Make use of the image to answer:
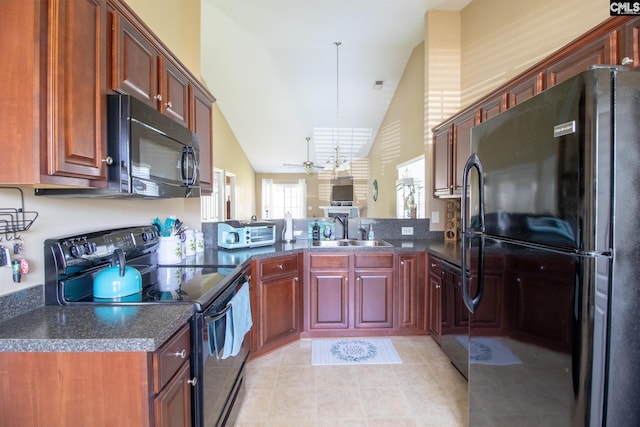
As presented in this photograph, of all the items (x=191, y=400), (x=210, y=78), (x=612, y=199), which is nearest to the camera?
(x=612, y=199)

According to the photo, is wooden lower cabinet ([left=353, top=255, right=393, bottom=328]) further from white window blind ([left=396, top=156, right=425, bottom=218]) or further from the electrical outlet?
white window blind ([left=396, top=156, right=425, bottom=218])

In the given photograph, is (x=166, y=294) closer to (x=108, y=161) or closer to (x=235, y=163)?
(x=108, y=161)

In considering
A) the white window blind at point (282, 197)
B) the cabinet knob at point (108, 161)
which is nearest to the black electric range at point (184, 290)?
the cabinet knob at point (108, 161)

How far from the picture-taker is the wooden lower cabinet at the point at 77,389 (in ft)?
2.97

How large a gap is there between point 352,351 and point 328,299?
18.9 inches

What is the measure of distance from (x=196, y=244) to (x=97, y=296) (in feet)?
3.84

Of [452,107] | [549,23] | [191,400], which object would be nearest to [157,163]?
[191,400]

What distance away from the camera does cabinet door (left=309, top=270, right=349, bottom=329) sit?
9.04 feet

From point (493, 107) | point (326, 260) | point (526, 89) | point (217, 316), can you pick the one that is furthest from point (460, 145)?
point (217, 316)

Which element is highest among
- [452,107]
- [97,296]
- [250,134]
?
[250,134]

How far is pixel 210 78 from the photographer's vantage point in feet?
17.4

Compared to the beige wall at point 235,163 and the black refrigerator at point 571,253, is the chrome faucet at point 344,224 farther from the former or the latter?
the beige wall at point 235,163

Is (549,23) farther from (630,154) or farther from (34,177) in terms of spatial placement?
(34,177)

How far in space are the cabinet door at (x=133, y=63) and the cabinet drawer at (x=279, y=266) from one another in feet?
4.51
